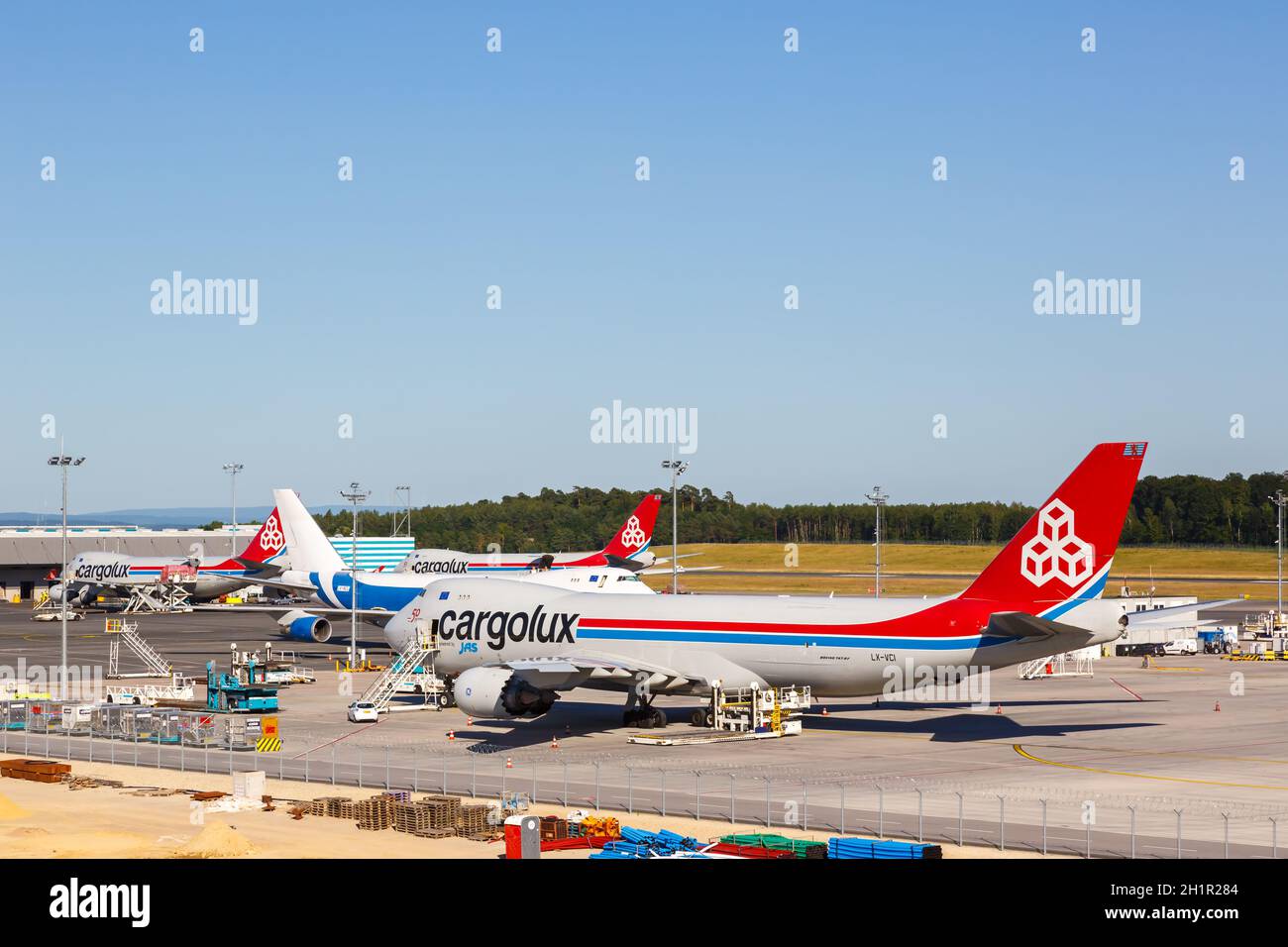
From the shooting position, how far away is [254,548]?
141000 mm

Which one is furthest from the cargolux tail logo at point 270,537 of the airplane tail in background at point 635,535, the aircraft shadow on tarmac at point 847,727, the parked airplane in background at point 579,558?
the aircraft shadow on tarmac at point 847,727

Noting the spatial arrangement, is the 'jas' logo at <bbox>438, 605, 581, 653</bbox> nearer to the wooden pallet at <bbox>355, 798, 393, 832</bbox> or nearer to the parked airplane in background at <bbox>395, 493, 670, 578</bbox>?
the wooden pallet at <bbox>355, 798, 393, 832</bbox>

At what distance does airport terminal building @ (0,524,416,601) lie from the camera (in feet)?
554

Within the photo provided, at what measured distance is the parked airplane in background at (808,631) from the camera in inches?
2079

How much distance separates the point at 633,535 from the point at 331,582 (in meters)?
43.9

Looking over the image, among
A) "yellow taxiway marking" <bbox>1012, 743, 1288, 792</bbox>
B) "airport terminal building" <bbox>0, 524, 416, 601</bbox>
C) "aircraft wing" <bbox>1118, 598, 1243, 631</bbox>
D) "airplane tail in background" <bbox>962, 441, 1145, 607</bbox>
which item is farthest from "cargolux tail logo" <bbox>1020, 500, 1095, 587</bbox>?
"airport terminal building" <bbox>0, 524, 416, 601</bbox>

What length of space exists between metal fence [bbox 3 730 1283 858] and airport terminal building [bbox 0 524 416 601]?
105m

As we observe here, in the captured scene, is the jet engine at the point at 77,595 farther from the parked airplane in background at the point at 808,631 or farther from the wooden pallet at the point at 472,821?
the wooden pallet at the point at 472,821
